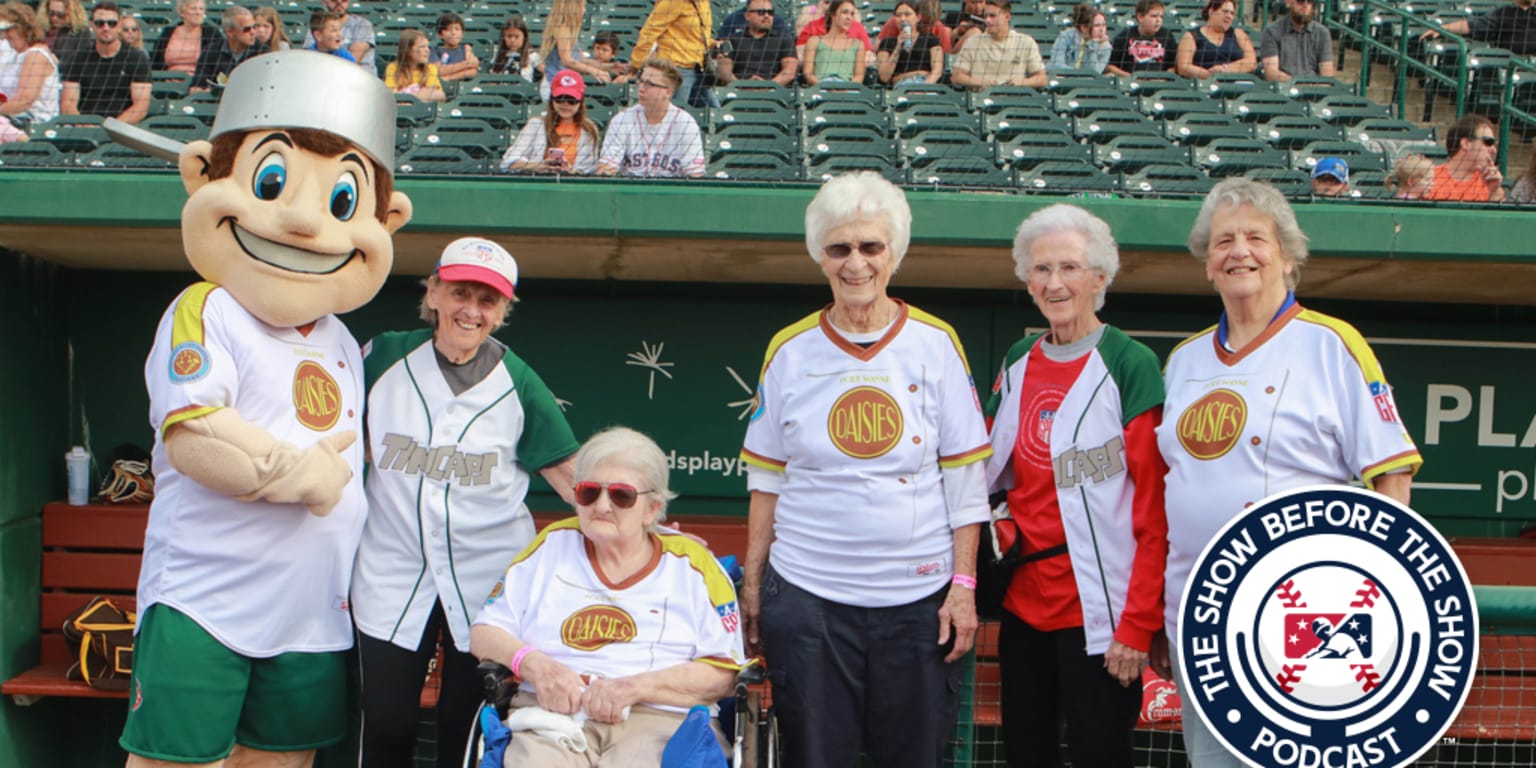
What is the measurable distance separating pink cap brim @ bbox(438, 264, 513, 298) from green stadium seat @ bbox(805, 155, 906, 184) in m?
2.32

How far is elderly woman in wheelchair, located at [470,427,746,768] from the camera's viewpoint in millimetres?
3006

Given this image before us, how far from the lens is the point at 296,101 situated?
3.22 metres

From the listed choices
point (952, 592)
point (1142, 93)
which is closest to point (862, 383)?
point (952, 592)

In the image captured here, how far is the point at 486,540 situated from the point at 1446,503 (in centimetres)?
393

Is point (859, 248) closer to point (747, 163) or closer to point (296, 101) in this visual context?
point (296, 101)

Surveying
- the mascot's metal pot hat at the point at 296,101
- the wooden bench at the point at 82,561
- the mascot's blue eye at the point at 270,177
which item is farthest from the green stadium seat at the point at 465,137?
the mascot's blue eye at the point at 270,177

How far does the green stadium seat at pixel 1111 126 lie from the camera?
6.72 metres

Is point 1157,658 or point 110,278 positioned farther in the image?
point 110,278

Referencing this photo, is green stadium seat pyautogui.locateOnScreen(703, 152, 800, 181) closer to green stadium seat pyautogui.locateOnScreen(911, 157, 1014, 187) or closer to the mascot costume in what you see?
green stadium seat pyautogui.locateOnScreen(911, 157, 1014, 187)

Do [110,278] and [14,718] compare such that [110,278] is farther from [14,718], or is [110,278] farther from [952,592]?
[952,592]

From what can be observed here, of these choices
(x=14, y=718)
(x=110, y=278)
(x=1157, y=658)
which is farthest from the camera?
(x=110, y=278)

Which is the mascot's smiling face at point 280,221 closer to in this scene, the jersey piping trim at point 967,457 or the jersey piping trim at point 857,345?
the jersey piping trim at point 857,345

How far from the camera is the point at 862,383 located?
3004 mm

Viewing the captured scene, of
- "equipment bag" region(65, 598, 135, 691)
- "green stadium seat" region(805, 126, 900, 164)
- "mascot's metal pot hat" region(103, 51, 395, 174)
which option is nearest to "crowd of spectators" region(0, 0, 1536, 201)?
"green stadium seat" region(805, 126, 900, 164)
